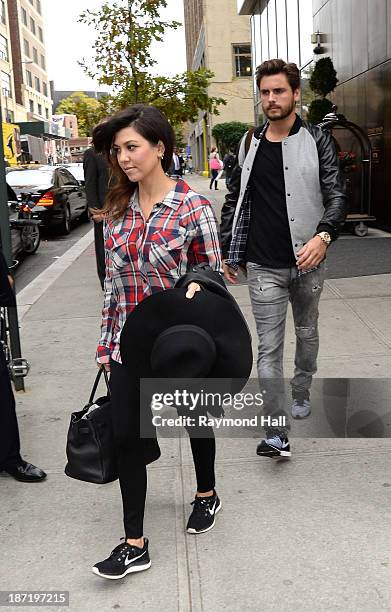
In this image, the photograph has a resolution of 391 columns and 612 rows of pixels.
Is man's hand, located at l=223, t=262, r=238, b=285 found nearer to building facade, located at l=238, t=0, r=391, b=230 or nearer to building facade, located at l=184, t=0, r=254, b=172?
building facade, located at l=238, t=0, r=391, b=230

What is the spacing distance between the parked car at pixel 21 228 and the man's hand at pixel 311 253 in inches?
333

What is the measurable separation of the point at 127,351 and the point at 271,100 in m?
1.60

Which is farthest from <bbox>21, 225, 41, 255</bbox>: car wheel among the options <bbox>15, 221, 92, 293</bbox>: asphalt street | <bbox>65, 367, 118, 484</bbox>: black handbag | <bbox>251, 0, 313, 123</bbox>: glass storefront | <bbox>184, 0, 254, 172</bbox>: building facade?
<bbox>184, 0, 254, 172</bbox>: building facade

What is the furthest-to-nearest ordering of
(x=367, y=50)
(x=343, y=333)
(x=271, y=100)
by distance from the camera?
(x=367, y=50) < (x=343, y=333) < (x=271, y=100)

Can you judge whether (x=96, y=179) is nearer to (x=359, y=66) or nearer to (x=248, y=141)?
(x=248, y=141)

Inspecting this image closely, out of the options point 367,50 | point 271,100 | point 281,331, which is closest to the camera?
point 271,100

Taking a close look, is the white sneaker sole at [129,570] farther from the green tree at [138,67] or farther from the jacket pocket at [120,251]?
the green tree at [138,67]

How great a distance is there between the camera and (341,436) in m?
4.12

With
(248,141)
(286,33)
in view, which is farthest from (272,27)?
(248,141)

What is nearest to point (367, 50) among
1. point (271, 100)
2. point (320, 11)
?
point (320, 11)

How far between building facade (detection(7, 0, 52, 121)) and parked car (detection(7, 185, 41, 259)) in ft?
208

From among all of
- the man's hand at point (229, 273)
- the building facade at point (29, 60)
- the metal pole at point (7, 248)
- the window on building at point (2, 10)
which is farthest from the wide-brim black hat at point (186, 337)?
the window on building at point (2, 10)

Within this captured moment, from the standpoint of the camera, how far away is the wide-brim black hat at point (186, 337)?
8.77ft

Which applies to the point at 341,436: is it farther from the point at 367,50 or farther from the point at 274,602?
the point at 367,50
